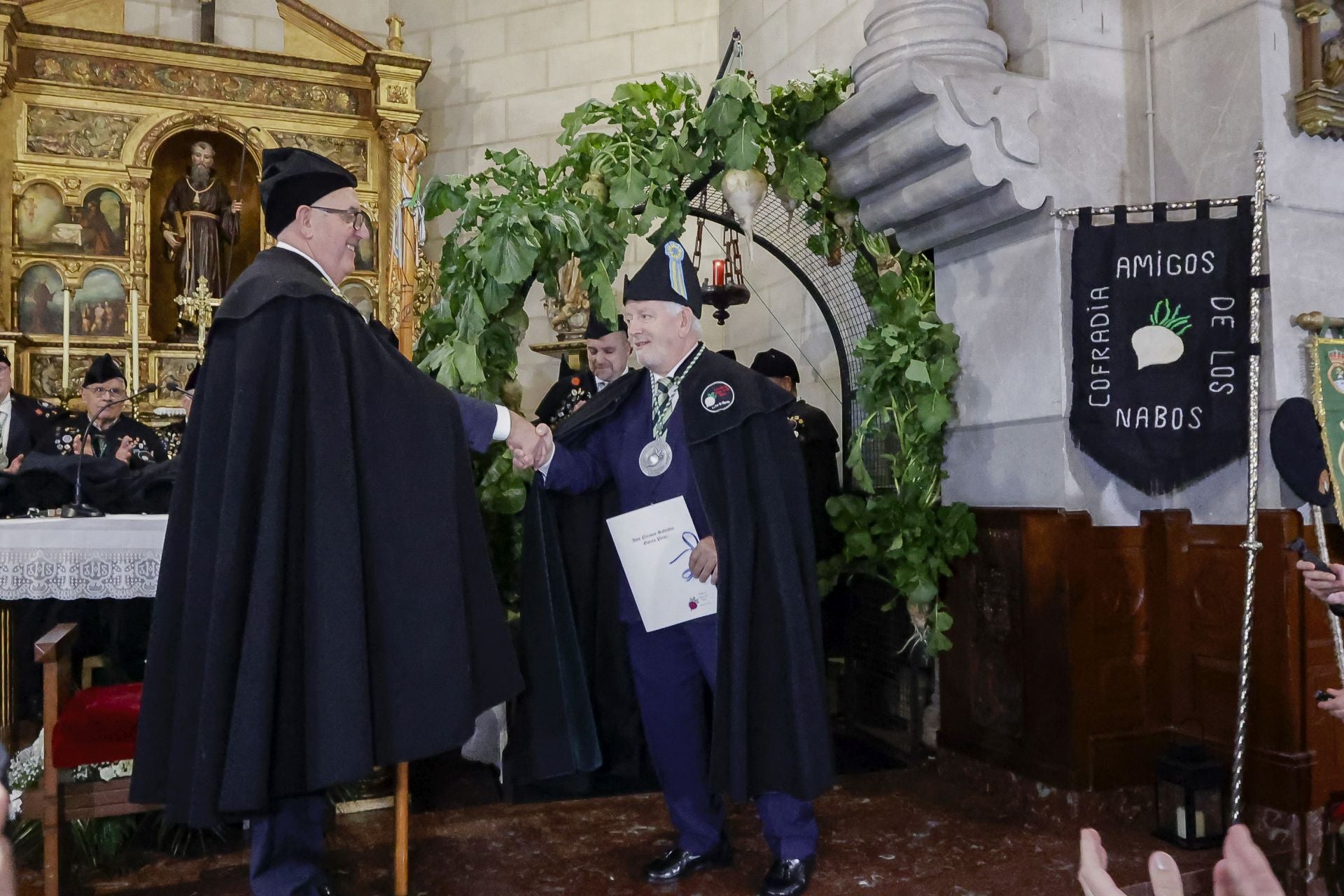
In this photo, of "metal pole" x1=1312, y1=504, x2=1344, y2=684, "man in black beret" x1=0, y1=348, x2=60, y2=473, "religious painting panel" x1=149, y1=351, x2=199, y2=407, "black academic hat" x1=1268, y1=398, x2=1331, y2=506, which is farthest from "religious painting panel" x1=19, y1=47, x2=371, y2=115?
"metal pole" x1=1312, y1=504, x2=1344, y2=684

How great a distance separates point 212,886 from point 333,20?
23.3ft

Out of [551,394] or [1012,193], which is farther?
[551,394]

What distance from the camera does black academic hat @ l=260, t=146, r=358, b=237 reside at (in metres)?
2.78

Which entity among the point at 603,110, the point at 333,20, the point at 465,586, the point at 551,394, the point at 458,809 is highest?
the point at 333,20

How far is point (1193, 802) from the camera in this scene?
3377 mm

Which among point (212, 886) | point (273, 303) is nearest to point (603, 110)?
point (273, 303)

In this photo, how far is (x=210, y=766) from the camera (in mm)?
2434

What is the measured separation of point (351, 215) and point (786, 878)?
2.17 m

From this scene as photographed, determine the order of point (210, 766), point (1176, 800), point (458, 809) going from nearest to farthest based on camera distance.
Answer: point (210, 766), point (1176, 800), point (458, 809)

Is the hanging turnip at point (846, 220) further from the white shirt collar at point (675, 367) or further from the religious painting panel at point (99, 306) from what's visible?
the religious painting panel at point (99, 306)

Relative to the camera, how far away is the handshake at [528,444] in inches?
122

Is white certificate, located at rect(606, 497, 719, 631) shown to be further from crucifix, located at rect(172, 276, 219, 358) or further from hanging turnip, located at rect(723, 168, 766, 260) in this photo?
crucifix, located at rect(172, 276, 219, 358)

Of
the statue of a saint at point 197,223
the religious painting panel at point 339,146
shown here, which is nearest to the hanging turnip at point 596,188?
the religious painting panel at point 339,146

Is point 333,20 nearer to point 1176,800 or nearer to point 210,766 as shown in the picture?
point 210,766
